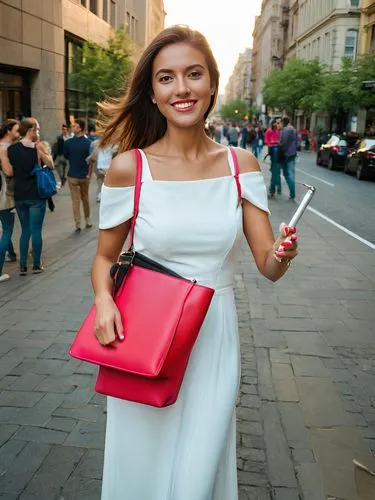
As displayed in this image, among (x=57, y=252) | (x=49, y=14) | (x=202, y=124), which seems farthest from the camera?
(x=49, y=14)

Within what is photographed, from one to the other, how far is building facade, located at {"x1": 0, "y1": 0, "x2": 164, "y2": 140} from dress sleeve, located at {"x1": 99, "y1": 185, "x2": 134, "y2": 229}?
17774mm

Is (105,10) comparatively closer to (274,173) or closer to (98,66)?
(98,66)

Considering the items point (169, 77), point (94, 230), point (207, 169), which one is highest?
point (169, 77)

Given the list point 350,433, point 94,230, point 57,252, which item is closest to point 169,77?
point 350,433

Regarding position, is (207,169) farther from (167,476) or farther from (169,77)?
(167,476)

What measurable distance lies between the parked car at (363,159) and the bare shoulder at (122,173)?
20660 millimetres

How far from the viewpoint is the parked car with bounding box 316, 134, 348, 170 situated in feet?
83.9

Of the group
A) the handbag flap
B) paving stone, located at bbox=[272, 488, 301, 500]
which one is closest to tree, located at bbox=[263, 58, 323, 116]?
paving stone, located at bbox=[272, 488, 301, 500]

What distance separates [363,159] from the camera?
71.2 ft

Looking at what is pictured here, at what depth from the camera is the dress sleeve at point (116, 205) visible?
2002 mm

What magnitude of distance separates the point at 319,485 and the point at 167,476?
1.41m

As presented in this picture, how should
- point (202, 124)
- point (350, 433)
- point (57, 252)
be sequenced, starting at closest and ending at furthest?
point (202, 124) < point (350, 433) < point (57, 252)

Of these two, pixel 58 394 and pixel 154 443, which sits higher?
pixel 154 443

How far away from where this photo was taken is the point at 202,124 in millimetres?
2141
